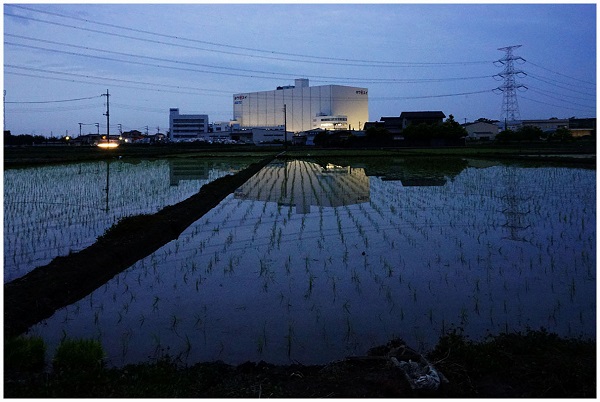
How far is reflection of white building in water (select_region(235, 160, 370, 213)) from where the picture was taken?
443 inches

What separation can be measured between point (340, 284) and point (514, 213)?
17.2 ft

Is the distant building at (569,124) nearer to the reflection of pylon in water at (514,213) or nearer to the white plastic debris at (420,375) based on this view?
the reflection of pylon in water at (514,213)

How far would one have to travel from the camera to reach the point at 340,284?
5.12 m

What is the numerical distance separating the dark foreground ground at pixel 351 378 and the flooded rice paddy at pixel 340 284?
0.35 metres

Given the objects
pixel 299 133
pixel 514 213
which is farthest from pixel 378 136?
pixel 514 213

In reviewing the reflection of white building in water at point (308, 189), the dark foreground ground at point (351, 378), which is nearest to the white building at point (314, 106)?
the reflection of white building in water at point (308, 189)

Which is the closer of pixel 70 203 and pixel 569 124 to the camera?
pixel 70 203

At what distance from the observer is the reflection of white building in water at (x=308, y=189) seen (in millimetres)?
11243

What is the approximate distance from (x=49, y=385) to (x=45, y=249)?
4.15 metres

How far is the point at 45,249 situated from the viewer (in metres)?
6.60

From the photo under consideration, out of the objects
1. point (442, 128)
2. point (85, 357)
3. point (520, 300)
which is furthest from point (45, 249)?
point (442, 128)

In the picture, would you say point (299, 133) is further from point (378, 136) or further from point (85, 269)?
point (85, 269)

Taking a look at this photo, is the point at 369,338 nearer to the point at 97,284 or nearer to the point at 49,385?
the point at 49,385

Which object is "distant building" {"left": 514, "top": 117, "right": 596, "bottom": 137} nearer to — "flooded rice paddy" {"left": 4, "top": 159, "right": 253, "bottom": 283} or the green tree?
the green tree
